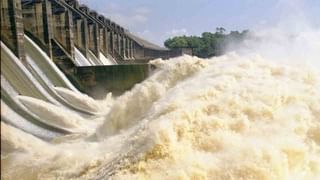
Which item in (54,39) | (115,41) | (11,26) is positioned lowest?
(115,41)

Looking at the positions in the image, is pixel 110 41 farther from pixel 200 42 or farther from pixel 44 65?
pixel 200 42

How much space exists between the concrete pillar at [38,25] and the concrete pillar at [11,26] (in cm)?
285

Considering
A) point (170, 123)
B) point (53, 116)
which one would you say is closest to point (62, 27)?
point (53, 116)

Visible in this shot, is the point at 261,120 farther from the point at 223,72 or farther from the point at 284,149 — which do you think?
the point at 223,72

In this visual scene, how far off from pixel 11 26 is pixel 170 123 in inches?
230

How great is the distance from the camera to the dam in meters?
5.02

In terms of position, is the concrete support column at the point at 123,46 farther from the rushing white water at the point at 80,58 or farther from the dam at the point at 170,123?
the dam at the point at 170,123

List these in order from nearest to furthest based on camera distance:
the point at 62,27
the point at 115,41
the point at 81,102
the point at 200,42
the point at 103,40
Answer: the point at 81,102 < the point at 62,27 < the point at 103,40 < the point at 115,41 < the point at 200,42

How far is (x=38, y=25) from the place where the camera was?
13.1 metres

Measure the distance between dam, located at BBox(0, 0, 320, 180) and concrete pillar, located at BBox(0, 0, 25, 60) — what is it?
22 mm

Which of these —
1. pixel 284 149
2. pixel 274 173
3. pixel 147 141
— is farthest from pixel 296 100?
pixel 147 141

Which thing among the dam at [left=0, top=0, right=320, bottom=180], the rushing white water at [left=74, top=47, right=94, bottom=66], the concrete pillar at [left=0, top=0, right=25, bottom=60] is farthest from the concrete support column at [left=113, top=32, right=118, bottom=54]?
the concrete pillar at [left=0, top=0, right=25, bottom=60]

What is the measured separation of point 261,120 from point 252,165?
1.22 m

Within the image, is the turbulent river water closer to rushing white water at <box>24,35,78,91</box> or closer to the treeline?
rushing white water at <box>24,35,78,91</box>
